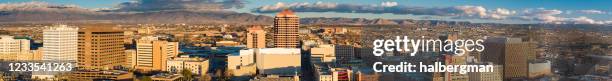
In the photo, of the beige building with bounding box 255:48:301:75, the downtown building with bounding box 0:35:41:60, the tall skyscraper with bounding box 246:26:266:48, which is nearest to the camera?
the downtown building with bounding box 0:35:41:60

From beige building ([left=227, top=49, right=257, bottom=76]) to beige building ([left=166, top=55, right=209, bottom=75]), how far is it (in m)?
0.26

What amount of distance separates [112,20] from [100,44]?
20.6 inches

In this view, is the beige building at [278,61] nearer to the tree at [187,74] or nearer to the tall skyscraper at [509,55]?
the tree at [187,74]

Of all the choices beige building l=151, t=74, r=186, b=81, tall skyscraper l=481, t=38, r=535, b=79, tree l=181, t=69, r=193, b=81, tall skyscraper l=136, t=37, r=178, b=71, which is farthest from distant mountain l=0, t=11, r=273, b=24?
tall skyscraper l=481, t=38, r=535, b=79

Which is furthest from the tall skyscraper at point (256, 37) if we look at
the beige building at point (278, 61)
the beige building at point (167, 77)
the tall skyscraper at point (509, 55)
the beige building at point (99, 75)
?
the tall skyscraper at point (509, 55)

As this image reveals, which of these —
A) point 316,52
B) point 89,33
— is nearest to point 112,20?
point 89,33

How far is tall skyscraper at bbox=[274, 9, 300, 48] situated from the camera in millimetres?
10312

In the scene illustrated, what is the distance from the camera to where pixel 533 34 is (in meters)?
8.80

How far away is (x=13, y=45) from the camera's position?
945 centimetres

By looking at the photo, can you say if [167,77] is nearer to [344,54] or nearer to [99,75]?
[99,75]

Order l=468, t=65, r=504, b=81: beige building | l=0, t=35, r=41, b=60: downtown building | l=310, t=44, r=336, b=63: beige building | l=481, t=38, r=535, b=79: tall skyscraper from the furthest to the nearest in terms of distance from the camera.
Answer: l=310, t=44, r=336, b=63: beige building < l=0, t=35, r=41, b=60: downtown building < l=481, t=38, r=535, b=79: tall skyscraper < l=468, t=65, r=504, b=81: beige building

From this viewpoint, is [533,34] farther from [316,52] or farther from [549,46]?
[316,52]

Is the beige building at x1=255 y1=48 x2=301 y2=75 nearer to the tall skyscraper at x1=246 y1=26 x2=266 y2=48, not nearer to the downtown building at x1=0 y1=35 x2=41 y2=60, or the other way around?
the tall skyscraper at x1=246 y1=26 x2=266 y2=48

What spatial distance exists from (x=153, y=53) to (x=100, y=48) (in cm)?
57
